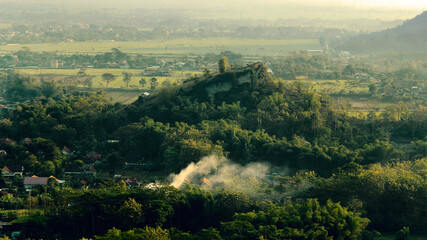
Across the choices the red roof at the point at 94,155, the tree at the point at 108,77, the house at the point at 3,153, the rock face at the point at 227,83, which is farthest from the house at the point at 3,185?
the tree at the point at 108,77

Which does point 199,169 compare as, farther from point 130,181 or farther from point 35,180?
point 35,180

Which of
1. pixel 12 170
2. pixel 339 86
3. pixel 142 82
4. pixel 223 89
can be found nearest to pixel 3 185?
pixel 12 170

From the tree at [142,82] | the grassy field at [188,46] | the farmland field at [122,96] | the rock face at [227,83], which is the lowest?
the farmland field at [122,96]

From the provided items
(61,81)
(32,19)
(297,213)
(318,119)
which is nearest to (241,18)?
(32,19)

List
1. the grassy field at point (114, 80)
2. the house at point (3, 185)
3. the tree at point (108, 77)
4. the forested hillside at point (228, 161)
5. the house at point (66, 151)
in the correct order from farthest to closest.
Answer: the tree at point (108, 77)
the grassy field at point (114, 80)
the house at point (66, 151)
the house at point (3, 185)
the forested hillside at point (228, 161)

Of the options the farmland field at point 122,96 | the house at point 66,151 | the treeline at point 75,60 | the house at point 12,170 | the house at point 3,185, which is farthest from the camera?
the treeline at point 75,60

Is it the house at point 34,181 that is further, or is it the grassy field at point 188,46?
the grassy field at point 188,46

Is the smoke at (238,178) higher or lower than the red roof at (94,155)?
higher

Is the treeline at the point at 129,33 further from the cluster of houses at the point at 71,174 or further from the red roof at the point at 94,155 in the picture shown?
the cluster of houses at the point at 71,174
